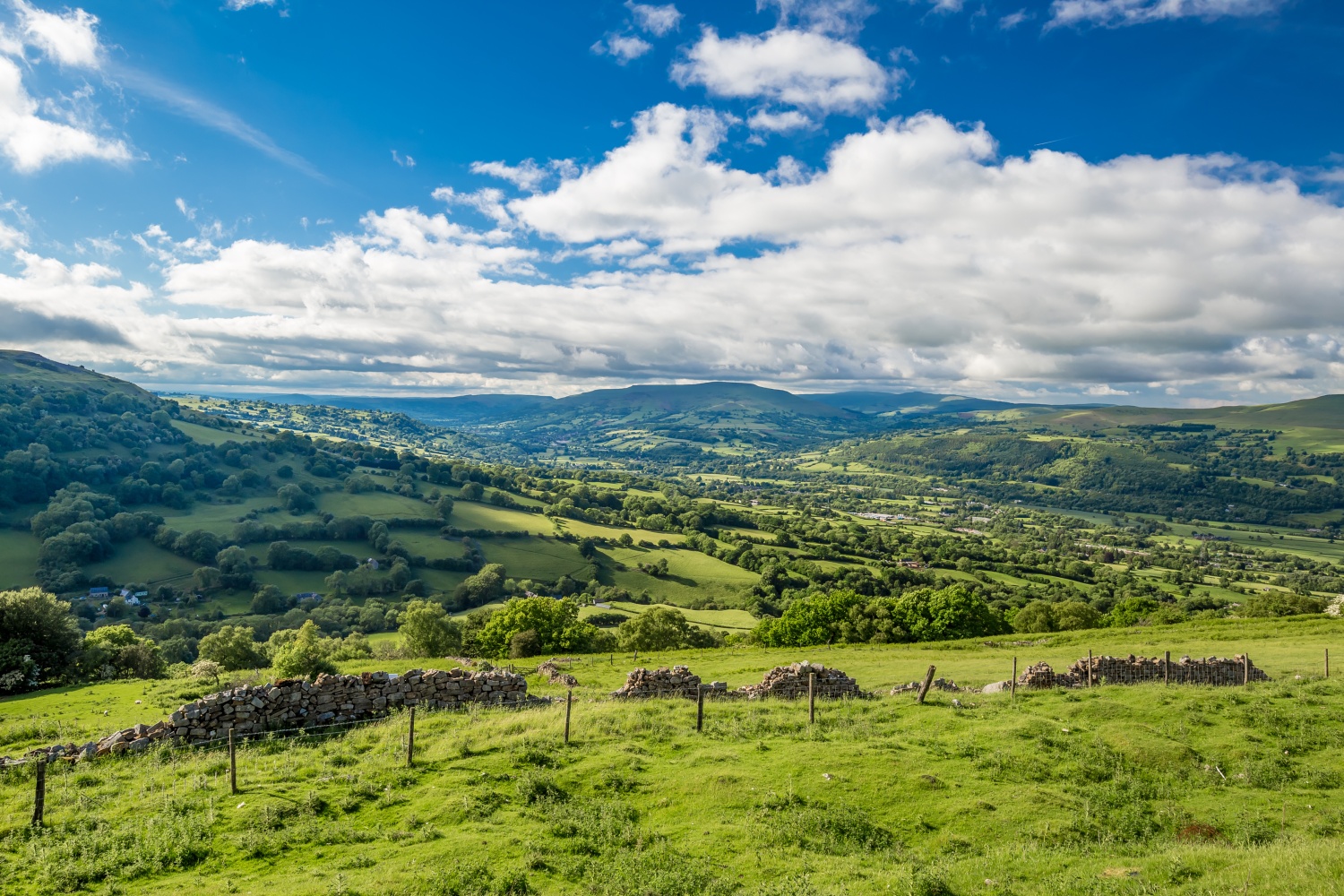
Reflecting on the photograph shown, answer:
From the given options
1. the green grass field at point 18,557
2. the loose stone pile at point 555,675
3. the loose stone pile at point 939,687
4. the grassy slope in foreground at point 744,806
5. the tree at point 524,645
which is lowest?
the green grass field at point 18,557

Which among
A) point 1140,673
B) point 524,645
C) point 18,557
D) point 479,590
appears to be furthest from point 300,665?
point 18,557

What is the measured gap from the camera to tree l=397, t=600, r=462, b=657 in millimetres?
58438

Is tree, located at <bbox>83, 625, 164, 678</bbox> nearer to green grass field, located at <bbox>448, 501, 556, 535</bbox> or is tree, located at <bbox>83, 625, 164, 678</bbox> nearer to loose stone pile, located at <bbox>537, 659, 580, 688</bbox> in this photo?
loose stone pile, located at <bbox>537, 659, 580, 688</bbox>

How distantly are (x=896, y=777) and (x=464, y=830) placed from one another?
10997 mm

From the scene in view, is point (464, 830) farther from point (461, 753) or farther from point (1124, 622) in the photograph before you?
point (1124, 622)

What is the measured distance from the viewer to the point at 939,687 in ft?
95.3

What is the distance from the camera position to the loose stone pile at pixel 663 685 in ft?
87.5

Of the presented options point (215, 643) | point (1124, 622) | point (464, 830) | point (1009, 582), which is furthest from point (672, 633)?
point (1009, 582)

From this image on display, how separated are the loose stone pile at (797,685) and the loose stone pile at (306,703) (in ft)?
31.7

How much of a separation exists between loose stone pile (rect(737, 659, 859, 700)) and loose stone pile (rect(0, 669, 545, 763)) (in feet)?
31.7

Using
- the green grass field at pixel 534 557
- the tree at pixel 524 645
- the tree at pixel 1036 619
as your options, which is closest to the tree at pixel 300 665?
the tree at pixel 524 645

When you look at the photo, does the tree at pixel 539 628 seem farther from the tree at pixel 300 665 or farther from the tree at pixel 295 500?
the tree at pixel 295 500

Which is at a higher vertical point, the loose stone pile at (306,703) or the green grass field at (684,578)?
the loose stone pile at (306,703)

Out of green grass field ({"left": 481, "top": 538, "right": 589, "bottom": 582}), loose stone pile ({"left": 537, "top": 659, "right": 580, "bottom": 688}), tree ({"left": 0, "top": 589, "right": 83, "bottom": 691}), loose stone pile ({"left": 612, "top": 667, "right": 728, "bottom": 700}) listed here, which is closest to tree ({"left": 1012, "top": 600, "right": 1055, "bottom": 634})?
loose stone pile ({"left": 537, "top": 659, "right": 580, "bottom": 688})
